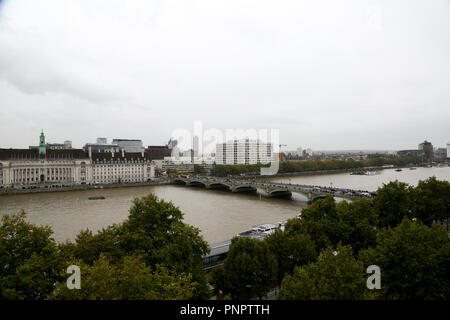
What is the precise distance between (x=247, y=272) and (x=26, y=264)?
6.40m

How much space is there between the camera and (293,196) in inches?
1480

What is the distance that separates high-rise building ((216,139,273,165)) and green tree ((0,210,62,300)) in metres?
94.7

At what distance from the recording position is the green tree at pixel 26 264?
24.9 feet

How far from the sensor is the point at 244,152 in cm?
10425

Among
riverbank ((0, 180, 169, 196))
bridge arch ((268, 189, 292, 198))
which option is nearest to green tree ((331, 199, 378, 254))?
bridge arch ((268, 189, 292, 198))

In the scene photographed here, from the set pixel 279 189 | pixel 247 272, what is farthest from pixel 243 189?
pixel 247 272

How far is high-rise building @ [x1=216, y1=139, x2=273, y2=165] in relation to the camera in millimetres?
103750

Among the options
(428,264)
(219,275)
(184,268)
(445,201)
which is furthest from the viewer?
(445,201)

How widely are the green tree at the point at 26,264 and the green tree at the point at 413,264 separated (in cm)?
933

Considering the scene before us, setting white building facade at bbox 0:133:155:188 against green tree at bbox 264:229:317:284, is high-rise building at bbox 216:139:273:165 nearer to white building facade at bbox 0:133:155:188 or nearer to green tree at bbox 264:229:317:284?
white building facade at bbox 0:133:155:188
